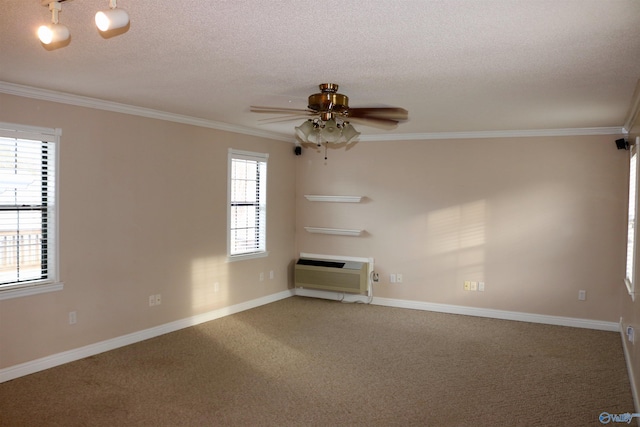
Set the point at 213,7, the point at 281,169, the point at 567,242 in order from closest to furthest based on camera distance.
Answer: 1. the point at 213,7
2. the point at 567,242
3. the point at 281,169

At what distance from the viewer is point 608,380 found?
13.3ft

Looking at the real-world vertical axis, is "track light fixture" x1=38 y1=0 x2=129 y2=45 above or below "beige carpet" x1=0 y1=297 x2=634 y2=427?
above

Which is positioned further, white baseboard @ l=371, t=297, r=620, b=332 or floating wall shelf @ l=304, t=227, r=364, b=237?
floating wall shelf @ l=304, t=227, r=364, b=237

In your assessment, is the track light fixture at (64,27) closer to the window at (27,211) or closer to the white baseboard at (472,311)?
the window at (27,211)

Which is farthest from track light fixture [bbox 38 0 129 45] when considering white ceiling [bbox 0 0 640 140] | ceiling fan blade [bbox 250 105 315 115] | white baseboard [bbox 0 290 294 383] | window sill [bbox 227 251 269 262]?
window sill [bbox 227 251 269 262]

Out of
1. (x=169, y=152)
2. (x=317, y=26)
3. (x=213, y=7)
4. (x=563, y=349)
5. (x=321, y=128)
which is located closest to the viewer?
(x=213, y=7)

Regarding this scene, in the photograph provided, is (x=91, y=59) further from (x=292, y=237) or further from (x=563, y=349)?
(x=563, y=349)

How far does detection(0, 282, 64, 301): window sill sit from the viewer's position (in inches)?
152

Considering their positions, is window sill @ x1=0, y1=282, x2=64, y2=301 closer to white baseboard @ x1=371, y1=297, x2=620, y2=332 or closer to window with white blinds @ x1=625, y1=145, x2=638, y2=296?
white baseboard @ x1=371, y1=297, x2=620, y2=332

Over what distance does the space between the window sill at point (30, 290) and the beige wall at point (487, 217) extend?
3.80 m

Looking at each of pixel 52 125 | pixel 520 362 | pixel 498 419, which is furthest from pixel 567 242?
pixel 52 125

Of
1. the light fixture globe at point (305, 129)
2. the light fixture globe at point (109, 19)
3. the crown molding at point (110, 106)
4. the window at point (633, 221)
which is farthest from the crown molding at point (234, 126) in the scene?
the light fixture globe at point (109, 19)

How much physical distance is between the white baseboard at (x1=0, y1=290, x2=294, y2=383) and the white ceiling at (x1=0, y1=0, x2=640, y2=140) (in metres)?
2.35

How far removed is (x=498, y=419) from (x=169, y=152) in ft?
13.5
